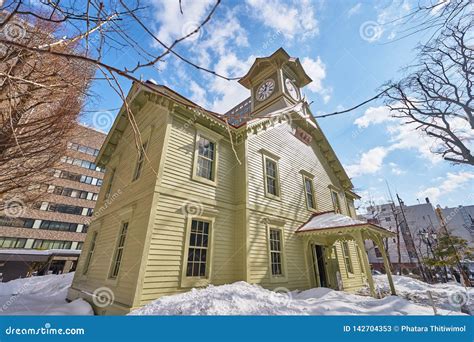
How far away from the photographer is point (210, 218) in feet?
27.5

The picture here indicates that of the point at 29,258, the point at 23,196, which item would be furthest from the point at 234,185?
the point at 29,258

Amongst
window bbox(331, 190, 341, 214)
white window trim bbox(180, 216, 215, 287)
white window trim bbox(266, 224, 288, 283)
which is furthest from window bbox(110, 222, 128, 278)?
window bbox(331, 190, 341, 214)

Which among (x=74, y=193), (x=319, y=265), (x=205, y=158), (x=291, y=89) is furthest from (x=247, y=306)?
(x=74, y=193)

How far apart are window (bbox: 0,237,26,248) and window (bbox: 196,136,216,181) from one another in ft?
135

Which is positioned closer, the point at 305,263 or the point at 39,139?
the point at 39,139

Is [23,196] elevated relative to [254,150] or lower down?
Answer: lower down

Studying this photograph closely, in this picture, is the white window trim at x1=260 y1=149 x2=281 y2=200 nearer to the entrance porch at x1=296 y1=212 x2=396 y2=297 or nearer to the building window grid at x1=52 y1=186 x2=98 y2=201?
the entrance porch at x1=296 y1=212 x2=396 y2=297

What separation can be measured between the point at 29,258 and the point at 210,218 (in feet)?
94.2

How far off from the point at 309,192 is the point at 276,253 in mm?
5420

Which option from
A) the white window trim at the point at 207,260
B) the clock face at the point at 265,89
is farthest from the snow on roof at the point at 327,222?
the clock face at the point at 265,89

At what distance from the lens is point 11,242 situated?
32.1m

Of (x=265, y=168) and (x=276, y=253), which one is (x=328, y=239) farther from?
(x=265, y=168)

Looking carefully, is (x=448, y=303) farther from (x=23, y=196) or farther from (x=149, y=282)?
(x=23, y=196)

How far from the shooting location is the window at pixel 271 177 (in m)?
10.9
